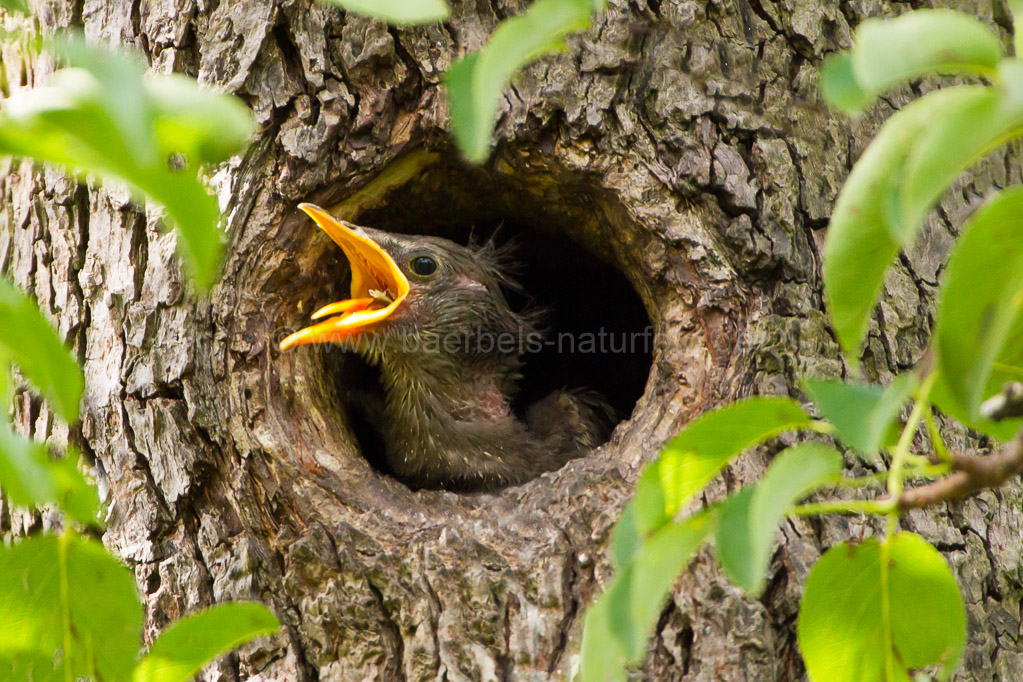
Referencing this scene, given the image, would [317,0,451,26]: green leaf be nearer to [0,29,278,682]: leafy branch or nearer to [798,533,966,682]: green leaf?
[0,29,278,682]: leafy branch

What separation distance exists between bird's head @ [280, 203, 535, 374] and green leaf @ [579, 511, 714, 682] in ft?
6.45

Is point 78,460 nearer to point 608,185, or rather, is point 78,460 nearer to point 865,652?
point 608,185

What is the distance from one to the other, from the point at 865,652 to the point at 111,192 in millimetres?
2019

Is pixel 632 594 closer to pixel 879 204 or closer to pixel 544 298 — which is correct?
pixel 879 204

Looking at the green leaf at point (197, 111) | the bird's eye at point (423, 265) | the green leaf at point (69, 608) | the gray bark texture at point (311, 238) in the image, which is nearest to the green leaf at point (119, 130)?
the green leaf at point (197, 111)

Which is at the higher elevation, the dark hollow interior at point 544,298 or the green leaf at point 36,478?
the dark hollow interior at point 544,298

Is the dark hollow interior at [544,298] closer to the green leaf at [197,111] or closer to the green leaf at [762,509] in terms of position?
the green leaf at [762,509]

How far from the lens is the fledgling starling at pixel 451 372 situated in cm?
321

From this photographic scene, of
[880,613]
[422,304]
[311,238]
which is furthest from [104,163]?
[422,304]

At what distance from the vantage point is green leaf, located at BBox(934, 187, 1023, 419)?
773mm

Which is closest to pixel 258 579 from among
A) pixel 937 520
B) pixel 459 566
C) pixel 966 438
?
pixel 459 566

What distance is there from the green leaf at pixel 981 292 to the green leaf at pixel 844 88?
14 centimetres

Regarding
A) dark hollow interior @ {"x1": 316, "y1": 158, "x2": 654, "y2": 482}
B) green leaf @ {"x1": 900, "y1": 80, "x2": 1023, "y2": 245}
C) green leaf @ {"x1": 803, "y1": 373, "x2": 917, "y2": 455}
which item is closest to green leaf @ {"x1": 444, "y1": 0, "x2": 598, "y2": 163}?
green leaf @ {"x1": 900, "y1": 80, "x2": 1023, "y2": 245}

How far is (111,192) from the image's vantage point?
234 cm
